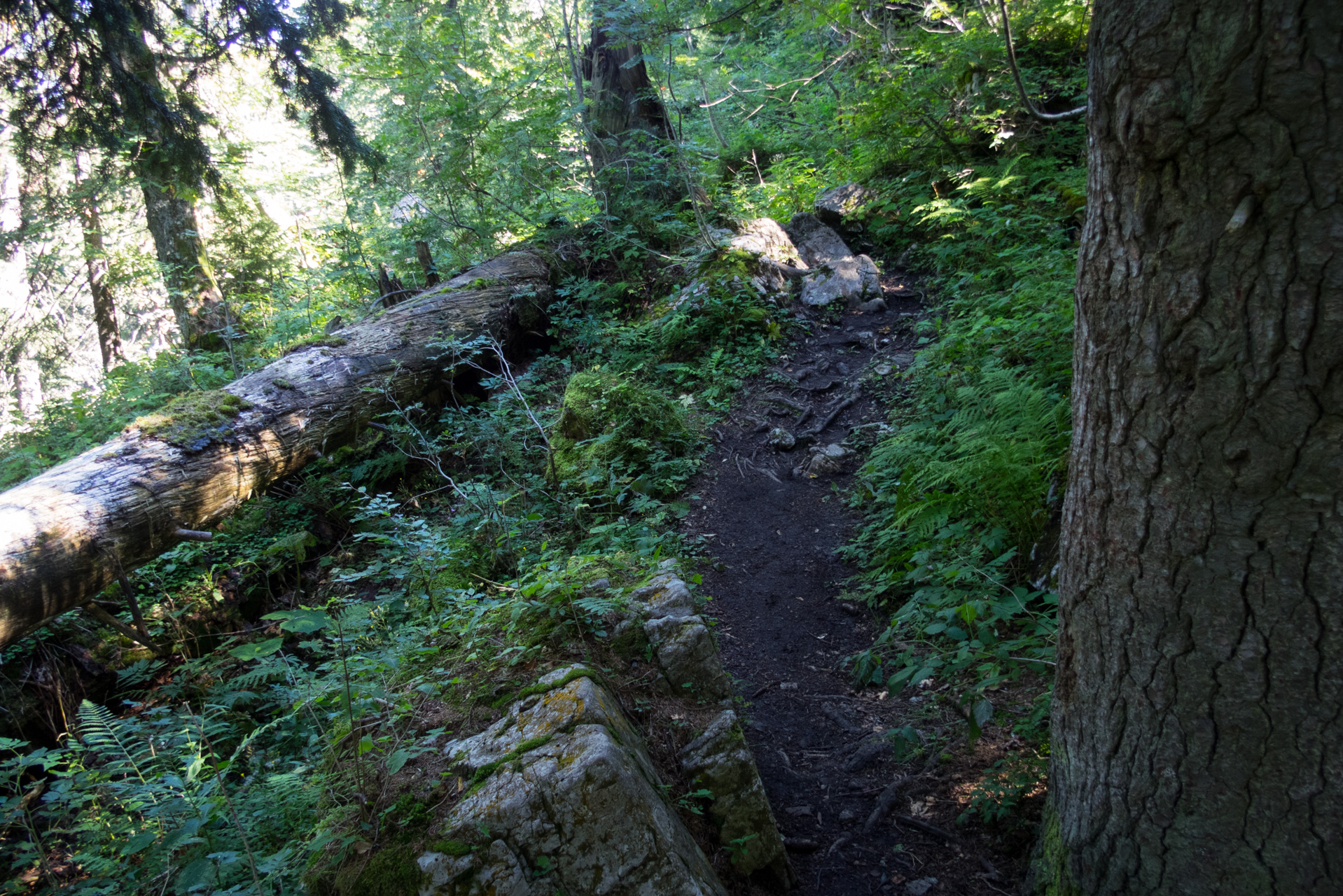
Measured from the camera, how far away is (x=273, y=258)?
10852 mm

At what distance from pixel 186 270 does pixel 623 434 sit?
27.4 ft

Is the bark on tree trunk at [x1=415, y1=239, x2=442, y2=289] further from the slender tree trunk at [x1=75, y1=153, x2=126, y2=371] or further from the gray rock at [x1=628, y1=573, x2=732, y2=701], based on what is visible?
the gray rock at [x1=628, y1=573, x2=732, y2=701]

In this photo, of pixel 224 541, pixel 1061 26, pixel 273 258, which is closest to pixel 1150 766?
pixel 224 541

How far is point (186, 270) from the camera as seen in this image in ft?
32.0

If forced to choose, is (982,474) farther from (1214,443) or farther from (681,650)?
(1214,443)

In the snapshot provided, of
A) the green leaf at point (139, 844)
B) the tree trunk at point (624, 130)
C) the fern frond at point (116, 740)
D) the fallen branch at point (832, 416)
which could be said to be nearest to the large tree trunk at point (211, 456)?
the fern frond at point (116, 740)

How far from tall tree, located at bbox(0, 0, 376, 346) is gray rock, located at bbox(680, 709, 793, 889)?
6427 mm

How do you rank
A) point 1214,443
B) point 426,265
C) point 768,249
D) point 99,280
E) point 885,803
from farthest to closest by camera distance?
point 99,280, point 426,265, point 768,249, point 885,803, point 1214,443

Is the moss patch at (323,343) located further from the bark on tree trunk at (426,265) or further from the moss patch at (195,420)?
the bark on tree trunk at (426,265)

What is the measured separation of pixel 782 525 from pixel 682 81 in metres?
15.3

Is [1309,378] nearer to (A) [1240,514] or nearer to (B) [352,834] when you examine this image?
(A) [1240,514]

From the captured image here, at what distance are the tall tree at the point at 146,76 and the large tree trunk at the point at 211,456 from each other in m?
2.04

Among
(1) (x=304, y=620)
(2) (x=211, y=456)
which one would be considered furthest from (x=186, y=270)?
(1) (x=304, y=620)

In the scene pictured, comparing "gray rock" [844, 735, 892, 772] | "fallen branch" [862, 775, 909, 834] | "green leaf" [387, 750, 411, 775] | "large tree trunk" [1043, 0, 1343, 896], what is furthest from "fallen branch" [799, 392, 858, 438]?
"green leaf" [387, 750, 411, 775]
